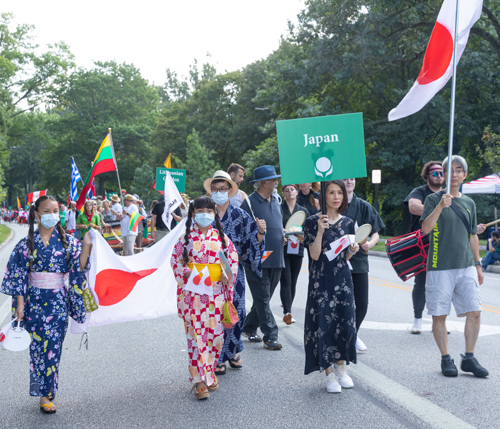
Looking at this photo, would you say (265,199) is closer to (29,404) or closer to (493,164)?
(29,404)

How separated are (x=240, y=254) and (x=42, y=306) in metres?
1.97

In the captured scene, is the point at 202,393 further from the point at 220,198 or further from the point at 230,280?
the point at 220,198

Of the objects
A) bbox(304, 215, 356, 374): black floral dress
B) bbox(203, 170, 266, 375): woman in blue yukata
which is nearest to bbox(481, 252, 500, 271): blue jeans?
bbox(203, 170, 266, 375): woman in blue yukata

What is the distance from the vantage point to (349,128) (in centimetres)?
468

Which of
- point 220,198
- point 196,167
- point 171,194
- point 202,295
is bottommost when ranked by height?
point 202,295

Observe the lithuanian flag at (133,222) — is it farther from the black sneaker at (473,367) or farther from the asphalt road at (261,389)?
the black sneaker at (473,367)

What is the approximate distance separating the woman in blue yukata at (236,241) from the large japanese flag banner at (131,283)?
722 millimetres

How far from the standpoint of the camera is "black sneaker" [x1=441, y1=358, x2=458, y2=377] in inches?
194

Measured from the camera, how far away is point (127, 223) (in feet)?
50.2

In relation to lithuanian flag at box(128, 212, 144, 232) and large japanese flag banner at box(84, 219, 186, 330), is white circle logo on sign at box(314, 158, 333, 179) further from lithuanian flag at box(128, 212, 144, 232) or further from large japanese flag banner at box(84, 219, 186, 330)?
lithuanian flag at box(128, 212, 144, 232)

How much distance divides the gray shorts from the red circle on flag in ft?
6.18

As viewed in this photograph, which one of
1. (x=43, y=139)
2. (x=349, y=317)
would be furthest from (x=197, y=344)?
(x=43, y=139)

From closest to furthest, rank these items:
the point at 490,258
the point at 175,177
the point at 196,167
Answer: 1. the point at 175,177
2. the point at 490,258
3. the point at 196,167

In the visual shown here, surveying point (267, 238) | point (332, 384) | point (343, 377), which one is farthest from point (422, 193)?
point (332, 384)
